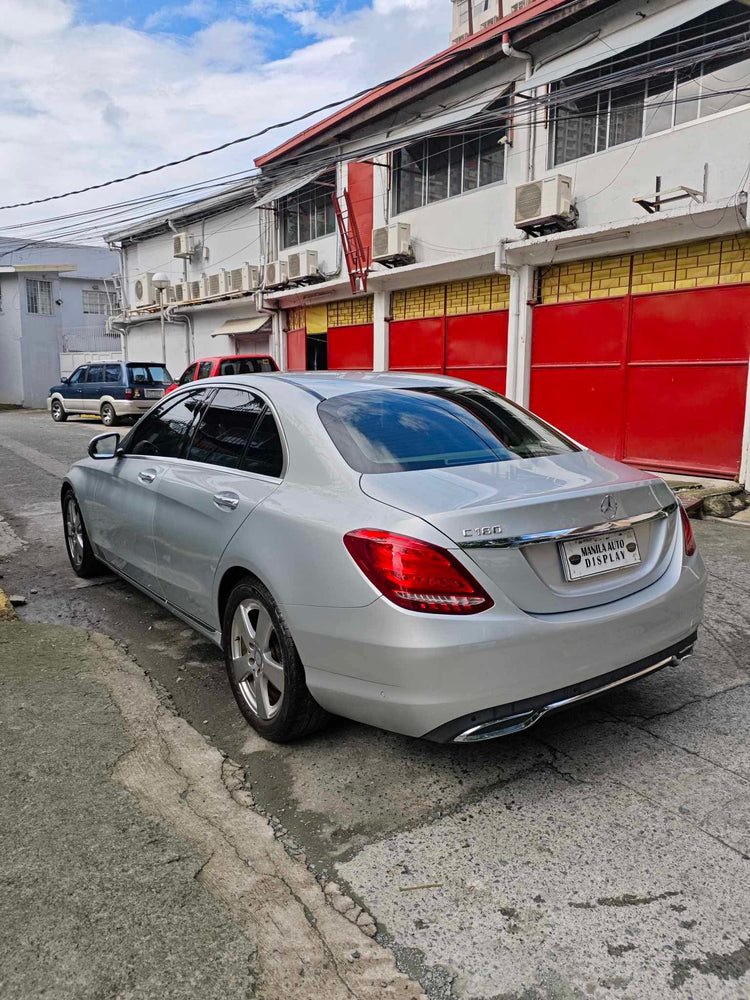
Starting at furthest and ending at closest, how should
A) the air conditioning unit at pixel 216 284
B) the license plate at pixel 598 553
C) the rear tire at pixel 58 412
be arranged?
the rear tire at pixel 58 412
the air conditioning unit at pixel 216 284
the license plate at pixel 598 553

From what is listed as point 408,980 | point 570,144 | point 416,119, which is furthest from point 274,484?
point 416,119

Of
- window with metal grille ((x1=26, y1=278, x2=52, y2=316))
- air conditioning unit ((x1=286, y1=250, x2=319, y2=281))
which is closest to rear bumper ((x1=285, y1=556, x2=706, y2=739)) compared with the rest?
air conditioning unit ((x1=286, y1=250, x2=319, y2=281))

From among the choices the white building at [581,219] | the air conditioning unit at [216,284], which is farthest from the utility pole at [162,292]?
the white building at [581,219]

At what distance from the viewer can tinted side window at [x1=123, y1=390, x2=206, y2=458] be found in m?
4.33

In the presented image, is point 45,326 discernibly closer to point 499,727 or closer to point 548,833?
point 499,727

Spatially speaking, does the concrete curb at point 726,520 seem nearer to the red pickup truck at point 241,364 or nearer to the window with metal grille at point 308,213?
the red pickup truck at point 241,364

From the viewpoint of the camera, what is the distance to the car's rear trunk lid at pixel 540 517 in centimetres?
267

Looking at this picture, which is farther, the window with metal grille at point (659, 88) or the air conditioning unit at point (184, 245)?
the air conditioning unit at point (184, 245)

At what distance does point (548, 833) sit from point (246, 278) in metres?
19.7

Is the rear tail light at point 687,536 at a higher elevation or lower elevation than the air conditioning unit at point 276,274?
lower

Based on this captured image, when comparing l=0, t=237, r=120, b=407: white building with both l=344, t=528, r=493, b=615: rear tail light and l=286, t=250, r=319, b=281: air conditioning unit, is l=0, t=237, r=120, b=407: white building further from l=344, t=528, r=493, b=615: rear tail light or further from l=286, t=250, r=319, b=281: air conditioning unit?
l=344, t=528, r=493, b=615: rear tail light

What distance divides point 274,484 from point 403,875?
1.64 meters

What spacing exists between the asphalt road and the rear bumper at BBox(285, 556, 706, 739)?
0.36m

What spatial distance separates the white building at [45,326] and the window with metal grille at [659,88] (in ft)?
79.8
